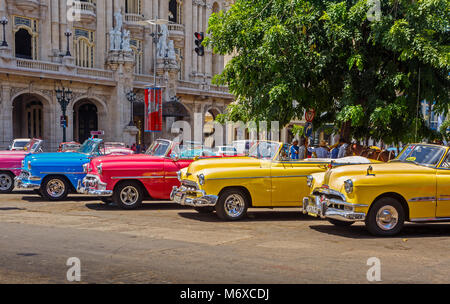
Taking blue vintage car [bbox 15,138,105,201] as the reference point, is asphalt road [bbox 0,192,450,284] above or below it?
below

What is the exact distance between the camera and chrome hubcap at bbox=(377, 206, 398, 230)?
9453 millimetres

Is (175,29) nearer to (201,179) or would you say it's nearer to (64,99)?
(64,99)

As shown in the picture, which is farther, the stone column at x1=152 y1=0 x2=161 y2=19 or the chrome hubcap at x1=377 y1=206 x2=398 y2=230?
the stone column at x1=152 y1=0 x2=161 y2=19

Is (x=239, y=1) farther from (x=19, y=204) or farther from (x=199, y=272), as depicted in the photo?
(x=199, y=272)

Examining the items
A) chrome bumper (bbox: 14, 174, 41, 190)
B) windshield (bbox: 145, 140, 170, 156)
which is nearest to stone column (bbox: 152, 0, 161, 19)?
chrome bumper (bbox: 14, 174, 41, 190)

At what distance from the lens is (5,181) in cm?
1741

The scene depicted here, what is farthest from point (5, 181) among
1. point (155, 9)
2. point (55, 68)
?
point (155, 9)

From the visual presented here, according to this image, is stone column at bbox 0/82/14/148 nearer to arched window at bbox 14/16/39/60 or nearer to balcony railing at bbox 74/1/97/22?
arched window at bbox 14/16/39/60

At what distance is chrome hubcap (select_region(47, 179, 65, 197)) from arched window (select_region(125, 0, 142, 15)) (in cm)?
3272

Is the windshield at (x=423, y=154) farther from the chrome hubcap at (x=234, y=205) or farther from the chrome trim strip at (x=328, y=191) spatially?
the chrome hubcap at (x=234, y=205)

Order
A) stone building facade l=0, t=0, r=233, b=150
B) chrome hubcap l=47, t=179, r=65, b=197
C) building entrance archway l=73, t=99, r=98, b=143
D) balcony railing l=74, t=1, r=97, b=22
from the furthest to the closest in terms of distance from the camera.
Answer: building entrance archway l=73, t=99, r=98, b=143, balcony railing l=74, t=1, r=97, b=22, stone building facade l=0, t=0, r=233, b=150, chrome hubcap l=47, t=179, r=65, b=197

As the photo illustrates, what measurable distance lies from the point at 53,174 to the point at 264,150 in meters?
6.41

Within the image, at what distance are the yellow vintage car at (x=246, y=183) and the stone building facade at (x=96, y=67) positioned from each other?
Answer: 2684cm
